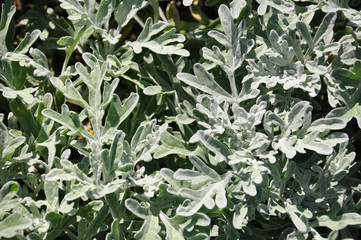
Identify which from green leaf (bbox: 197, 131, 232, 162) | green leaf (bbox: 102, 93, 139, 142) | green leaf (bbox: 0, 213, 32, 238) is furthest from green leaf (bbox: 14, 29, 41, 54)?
green leaf (bbox: 197, 131, 232, 162)

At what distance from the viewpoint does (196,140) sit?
192 centimetres

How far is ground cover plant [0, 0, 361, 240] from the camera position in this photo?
1818 millimetres

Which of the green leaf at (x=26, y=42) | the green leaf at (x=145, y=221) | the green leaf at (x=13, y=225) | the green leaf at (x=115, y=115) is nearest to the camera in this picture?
the green leaf at (x=13, y=225)

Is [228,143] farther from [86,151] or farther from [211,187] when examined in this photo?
[86,151]

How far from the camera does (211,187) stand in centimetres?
184

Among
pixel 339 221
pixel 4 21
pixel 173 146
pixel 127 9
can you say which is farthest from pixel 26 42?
pixel 339 221

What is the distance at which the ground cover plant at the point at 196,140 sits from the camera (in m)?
1.82

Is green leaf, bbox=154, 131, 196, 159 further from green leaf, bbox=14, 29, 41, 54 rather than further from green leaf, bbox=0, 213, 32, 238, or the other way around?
green leaf, bbox=14, 29, 41, 54

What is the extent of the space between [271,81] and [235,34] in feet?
0.88

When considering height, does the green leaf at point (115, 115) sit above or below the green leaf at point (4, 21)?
below

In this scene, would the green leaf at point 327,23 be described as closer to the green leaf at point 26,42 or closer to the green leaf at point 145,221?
the green leaf at point 145,221

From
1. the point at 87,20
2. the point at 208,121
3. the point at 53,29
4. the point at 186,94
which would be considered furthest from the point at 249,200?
the point at 53,29

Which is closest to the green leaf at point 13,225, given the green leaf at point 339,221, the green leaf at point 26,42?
the green leaf at point 26,42

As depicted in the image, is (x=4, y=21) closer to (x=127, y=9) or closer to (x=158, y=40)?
(x=127, y=9)
